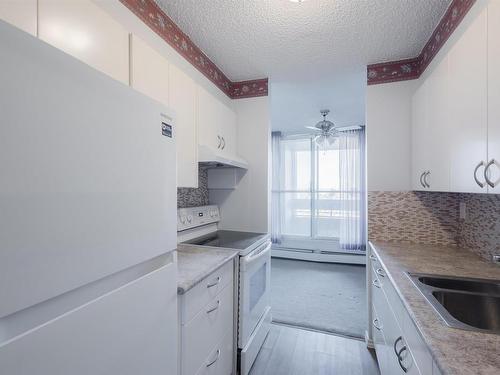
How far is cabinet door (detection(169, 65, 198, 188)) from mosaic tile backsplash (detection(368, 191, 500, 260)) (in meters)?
1.62

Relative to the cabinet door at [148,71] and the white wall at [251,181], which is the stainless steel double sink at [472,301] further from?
the cabinet door at [148,71]

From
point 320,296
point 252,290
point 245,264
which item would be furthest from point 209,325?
point 320,296

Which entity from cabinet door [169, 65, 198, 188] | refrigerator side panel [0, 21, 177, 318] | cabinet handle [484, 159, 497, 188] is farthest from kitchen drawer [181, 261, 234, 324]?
cabinet handle [484, 159, 497, 188]

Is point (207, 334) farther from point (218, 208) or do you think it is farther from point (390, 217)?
point (390, 217)

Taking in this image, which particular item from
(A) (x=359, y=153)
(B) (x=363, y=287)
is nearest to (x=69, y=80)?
(B) (x=363, y=287)

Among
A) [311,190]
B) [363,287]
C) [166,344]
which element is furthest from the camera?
[311,190]

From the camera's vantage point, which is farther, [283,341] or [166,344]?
[283,341]

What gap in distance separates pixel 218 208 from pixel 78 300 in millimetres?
2089

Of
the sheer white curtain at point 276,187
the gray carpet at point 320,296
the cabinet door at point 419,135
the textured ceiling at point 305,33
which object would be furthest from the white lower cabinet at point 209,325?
the sheer white curtain at point 276,187

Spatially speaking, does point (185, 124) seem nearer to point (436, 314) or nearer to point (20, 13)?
point (20, 13)

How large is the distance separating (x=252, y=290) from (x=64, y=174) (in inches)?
66.8

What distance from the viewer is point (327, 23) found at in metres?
1.74

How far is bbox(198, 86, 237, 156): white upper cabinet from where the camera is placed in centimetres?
193

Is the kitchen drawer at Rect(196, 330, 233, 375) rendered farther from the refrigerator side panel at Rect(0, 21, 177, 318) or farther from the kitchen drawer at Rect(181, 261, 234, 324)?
the refrigerator side panel at Rect(0, 21, 177, 318)
